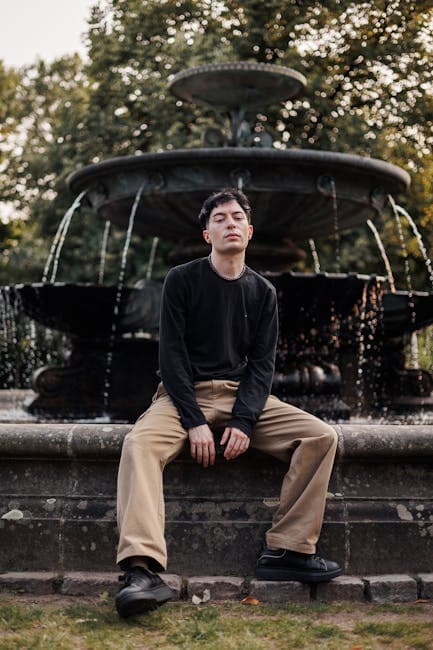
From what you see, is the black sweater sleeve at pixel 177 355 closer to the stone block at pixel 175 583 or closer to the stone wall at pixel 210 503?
the stone wall at pixel 210 503

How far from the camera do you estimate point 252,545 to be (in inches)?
150

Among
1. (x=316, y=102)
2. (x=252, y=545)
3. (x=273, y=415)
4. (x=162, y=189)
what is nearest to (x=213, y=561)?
(x=252, y=545)

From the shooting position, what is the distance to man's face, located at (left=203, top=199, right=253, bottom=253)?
3.95 m

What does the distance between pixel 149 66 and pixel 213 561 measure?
15077mm

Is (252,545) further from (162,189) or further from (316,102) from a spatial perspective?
(316,102)

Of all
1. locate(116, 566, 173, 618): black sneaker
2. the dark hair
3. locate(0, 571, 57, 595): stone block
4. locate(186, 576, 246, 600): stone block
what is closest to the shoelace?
locate(186, 576, 246, 600): stone block

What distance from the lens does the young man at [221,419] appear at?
3402 millimetres

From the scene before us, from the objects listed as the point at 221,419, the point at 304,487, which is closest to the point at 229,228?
the point at 221,419

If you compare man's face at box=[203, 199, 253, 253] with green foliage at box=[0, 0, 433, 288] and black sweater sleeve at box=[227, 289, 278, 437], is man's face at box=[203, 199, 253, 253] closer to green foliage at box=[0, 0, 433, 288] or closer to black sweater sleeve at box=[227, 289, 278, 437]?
black sweater sleeve at box=[227, 289, 278, 437]

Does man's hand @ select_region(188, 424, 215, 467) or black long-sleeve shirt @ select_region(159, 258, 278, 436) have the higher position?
black long-sleeve shirt @ select_region(159, 258, 278, 436)

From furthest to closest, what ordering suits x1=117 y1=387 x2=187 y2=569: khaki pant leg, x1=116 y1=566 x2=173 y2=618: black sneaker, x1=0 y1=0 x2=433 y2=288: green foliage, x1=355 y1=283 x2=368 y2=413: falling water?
x1=0 y1=0 x2=433 y2=288: green foliage, x1=355 y1=283 x2=368 y2=413: falling water, x1=117 y1=387 x2=187 y2=569: khaki pant leg, x1=116 y1=566 x2=173 y2=618: black sneaker

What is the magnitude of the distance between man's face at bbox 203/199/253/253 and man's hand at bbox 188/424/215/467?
0.81 metres

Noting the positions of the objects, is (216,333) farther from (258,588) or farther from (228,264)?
(258,588)

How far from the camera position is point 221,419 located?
3.88 m
